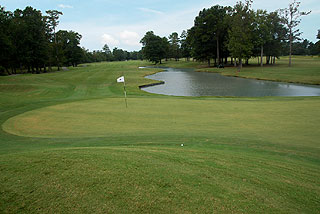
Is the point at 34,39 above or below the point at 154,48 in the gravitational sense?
below

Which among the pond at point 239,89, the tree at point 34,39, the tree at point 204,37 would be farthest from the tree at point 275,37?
the tree at point 34,39

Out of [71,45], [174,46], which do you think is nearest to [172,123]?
[71,45]

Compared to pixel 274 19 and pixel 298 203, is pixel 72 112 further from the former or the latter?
pixel 274 19

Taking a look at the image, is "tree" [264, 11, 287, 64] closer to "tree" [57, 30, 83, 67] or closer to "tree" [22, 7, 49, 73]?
"tree" [22, 7, 49, 73]

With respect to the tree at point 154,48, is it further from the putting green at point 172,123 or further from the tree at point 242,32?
the putting green at point 172,123

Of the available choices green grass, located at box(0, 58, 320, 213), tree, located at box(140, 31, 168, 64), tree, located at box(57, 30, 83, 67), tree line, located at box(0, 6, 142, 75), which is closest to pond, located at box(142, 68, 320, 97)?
green grass, located at box(0, 58, 320, 213)

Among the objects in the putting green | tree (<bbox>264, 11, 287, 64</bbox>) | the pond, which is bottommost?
the pond

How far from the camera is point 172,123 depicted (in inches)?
423

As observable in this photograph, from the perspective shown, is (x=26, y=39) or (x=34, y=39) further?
(x=34, y=39)

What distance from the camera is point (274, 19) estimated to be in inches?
2447

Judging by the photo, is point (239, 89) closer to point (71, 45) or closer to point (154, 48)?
point (71, 45)

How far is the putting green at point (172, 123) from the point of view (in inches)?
358

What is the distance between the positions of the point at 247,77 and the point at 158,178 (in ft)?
153

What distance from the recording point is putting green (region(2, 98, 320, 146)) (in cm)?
909
